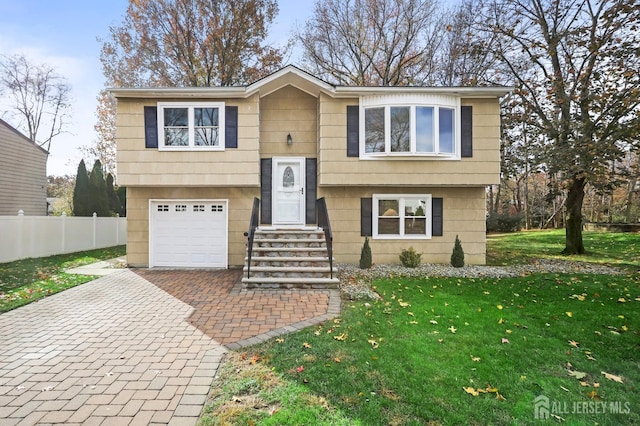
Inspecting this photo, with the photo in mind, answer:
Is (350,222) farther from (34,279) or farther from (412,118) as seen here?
(34,279)

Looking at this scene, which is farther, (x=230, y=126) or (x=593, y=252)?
(x=593, y=252)

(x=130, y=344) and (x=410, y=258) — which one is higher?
(x=410, y=258)

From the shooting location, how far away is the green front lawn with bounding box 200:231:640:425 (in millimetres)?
2693

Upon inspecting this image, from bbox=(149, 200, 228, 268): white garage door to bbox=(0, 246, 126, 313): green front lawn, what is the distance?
1988mm

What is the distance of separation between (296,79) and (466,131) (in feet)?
17.2

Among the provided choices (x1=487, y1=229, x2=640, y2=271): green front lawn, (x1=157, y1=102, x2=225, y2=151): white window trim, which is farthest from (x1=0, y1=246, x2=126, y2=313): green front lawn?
(x1=487, y1=229, x2=640, y2=271): green front lawn

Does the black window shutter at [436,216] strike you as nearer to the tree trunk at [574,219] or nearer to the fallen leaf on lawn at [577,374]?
the tree trunk at [574,219]

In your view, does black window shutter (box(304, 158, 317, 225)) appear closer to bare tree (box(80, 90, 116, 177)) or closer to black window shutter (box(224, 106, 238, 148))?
black window shutter (box(224, 106, 238, 148))

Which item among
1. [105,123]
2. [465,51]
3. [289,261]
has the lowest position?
[289,261]

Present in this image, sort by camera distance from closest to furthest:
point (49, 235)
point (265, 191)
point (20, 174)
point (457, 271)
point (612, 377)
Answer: point (612, 377) < point (457, 271) < point (265, 191) < point (49, 235) < point (20, 174)

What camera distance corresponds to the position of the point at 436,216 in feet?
32.0

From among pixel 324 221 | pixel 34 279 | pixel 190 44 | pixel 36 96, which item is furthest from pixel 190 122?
pixel 36 96

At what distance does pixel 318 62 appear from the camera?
18016mm

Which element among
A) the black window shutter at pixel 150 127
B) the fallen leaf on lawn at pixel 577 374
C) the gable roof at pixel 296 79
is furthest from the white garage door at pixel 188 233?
the fallen leaf on lawn at pixel 577 374
